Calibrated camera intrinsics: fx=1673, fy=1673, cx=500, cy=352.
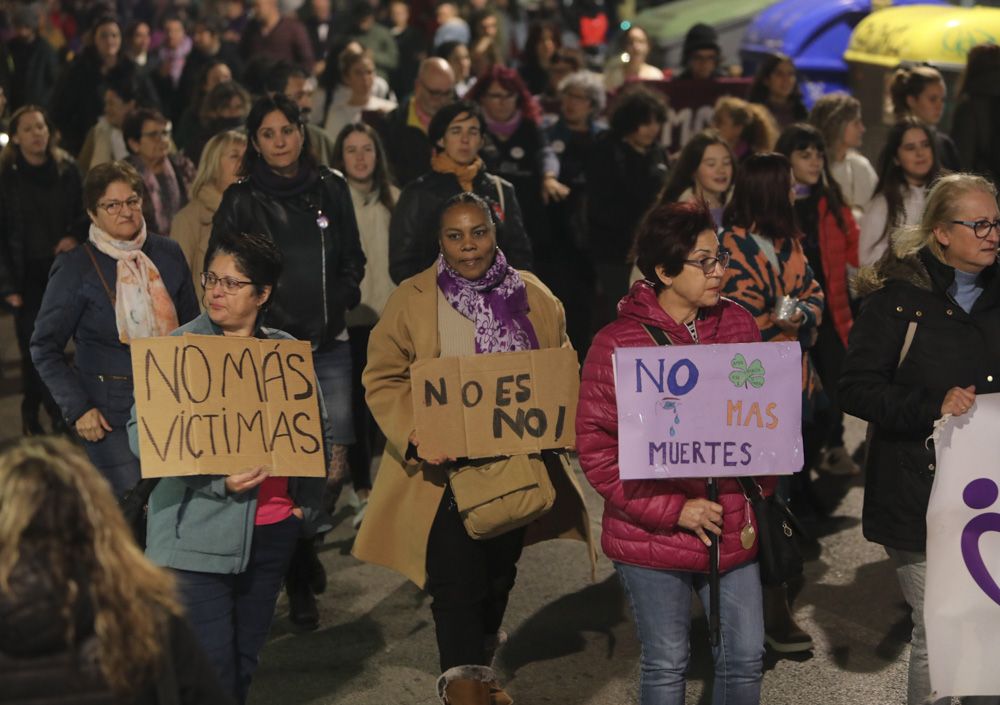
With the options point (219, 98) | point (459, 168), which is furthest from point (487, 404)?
point (219, 98)

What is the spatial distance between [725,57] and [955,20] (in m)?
4.70

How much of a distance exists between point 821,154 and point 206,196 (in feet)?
10.2

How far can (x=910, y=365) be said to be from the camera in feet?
17.8

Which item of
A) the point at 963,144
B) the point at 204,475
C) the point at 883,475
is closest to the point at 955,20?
the point at 963,144

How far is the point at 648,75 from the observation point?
1420cm

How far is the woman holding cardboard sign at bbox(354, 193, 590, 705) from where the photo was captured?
6.07 meters

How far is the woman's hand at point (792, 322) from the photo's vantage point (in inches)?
278

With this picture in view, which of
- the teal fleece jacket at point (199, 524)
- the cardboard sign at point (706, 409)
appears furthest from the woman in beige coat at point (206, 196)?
the cardboard sign at point (706, 409)

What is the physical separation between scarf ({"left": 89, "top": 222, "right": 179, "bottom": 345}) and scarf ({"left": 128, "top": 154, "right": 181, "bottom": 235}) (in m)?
2.81

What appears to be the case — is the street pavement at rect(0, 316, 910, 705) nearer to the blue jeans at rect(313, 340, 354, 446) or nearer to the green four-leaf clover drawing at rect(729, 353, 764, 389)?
the blue jeans at rect(313, 340, 354, 446)

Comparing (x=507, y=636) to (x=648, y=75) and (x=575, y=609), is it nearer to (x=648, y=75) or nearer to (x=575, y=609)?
(x=575, y=609)

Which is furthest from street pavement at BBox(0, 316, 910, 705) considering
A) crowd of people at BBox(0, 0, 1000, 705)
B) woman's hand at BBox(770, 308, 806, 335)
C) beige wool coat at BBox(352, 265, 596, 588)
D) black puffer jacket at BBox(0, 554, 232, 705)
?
black puffer jacket at BBox(0, 554, 232, 705)

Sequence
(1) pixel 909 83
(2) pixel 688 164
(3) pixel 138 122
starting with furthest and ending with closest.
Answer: (1) pixel 909 83 → (3) pixel 138 122 → (2) pixel 688 164

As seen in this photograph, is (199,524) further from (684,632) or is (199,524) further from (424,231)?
(424,231)
